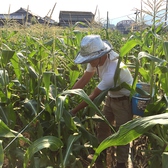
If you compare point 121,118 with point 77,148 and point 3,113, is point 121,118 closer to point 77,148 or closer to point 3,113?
point 77,148

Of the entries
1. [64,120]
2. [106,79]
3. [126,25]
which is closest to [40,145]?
[64,120]

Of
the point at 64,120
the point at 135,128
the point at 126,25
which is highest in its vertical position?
the point at 126,25

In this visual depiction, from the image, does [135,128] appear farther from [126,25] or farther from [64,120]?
[126,25]

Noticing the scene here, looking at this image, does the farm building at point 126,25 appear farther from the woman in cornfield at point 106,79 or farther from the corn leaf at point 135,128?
the corn leaf at point 135,128

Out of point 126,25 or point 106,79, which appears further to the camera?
point 126,25

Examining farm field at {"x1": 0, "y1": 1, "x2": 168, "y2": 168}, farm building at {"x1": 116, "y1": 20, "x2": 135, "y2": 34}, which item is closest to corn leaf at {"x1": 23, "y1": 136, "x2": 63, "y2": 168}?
farm field at {"x1": 0, "y1": 1, "x2": 168, "y2": 168}

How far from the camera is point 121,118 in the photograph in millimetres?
2301

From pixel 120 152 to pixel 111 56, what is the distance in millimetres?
880

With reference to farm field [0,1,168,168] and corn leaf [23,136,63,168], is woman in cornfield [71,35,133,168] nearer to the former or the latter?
farm field [0,1,168,168]

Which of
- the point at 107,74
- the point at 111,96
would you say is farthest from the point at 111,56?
the point at 111,96

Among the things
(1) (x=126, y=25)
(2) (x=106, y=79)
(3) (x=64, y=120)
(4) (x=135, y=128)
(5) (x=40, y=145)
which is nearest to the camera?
(4) (x=135, y=128)

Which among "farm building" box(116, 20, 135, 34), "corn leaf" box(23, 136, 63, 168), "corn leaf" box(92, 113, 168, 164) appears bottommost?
"corn leaf" box(23, 136, 63, 168)

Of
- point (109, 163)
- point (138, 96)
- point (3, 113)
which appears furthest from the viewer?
point (109, 163)

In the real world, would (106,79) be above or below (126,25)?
below
